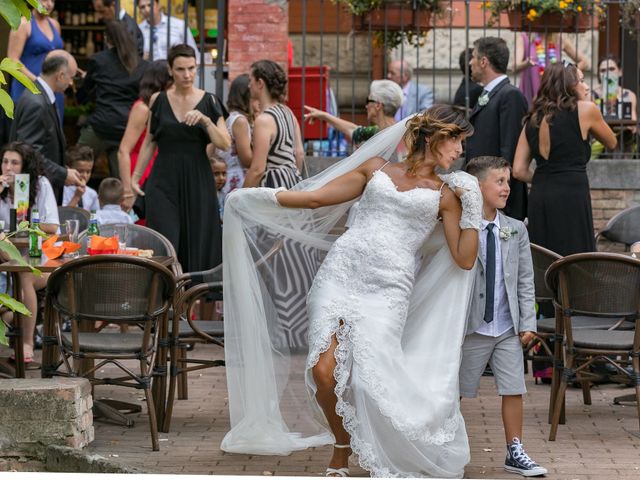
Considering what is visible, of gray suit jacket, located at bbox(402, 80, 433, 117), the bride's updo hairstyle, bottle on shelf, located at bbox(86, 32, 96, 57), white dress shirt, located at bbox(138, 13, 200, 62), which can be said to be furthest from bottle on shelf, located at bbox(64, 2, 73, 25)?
the bride's updo hairstyle

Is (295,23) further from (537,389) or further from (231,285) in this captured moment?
(231,285)

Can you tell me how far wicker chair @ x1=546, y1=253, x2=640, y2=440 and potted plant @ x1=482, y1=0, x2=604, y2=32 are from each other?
4.54 m

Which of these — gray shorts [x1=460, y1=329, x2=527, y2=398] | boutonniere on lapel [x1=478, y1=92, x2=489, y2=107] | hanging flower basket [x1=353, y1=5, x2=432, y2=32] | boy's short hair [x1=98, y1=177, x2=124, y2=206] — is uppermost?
hanging flower basket [x1=353, y1=5, x2=432, y2=32]

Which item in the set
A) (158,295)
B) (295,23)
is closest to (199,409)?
(158,295)

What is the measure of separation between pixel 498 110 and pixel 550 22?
2326mm

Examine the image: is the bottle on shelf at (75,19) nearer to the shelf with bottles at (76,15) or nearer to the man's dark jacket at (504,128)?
the shelf with bottles at (76,15)

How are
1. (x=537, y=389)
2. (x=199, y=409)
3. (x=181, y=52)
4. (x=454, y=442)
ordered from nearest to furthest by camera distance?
1. (x=454, y=442)
2. (x=199, y=409)
3. (x=537, y=389)
4. (x=181, y=52)

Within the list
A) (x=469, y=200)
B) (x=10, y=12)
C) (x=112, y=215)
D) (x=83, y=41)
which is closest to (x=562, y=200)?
(x=469, y=200)

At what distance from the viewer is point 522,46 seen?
40.5 feet

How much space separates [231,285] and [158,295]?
432 millimetres

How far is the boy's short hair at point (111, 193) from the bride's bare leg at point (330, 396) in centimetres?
457

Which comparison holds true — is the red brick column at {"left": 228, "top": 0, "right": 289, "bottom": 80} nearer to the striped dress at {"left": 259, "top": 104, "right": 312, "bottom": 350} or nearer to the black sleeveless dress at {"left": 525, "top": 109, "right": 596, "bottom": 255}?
the black sleeveless dress at {"left": 525, "top": 109, "right": 596, "bottom": 255}

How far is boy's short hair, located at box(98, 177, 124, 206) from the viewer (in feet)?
34.4

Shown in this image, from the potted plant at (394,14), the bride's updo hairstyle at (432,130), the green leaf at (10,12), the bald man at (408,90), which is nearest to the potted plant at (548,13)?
the potted plant at (394,14)
